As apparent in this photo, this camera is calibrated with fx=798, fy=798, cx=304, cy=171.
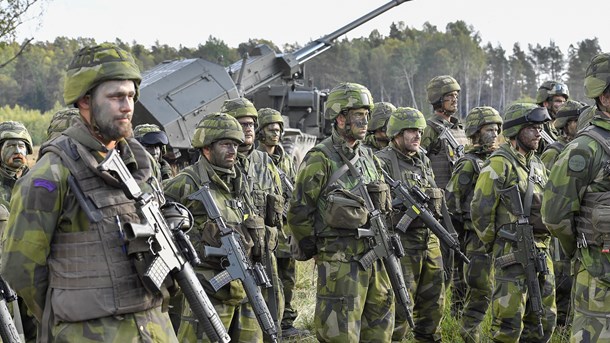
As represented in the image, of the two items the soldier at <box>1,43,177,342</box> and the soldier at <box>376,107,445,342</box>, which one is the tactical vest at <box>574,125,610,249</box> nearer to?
the soldier at <box>1,43,177,342</box>

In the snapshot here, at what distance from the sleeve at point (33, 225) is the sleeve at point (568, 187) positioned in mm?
2833

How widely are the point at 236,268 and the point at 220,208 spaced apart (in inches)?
20.1

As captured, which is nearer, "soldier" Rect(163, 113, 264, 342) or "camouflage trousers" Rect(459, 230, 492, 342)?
"soldier" Rect(163, 113, 264, 342)

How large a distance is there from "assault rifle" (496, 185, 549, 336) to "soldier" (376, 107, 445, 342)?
3.22ft

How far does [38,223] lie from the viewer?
3455mm

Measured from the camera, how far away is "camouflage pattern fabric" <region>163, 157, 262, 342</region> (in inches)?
220

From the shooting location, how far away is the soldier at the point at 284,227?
28.0ft

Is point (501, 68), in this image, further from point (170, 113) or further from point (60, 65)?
point (170, 113)

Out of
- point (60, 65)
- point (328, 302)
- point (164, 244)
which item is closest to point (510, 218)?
point (328, 302)

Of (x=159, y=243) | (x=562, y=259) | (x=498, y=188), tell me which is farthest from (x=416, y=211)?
(x=159, y=243)

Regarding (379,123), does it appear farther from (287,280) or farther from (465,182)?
(287,280)

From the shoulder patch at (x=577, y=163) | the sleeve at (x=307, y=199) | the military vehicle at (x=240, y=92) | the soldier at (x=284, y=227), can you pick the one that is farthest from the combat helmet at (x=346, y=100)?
the military vehicle at (x=240, y=92)

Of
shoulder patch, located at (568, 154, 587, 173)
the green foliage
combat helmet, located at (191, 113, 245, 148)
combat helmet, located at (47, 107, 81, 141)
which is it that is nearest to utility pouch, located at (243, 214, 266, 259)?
combat helmet, located at (191, 113, 245, 148)

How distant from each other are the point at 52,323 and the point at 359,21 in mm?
16629
